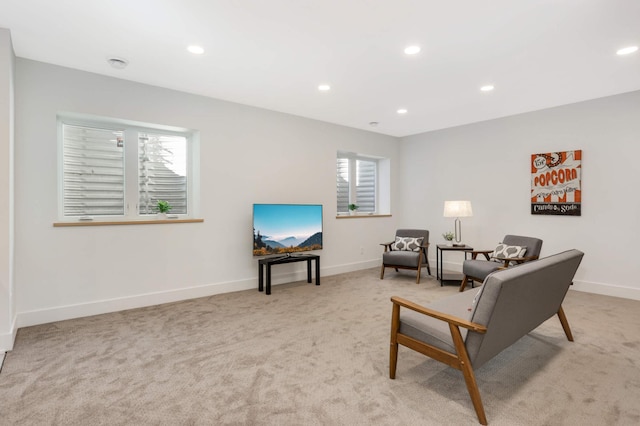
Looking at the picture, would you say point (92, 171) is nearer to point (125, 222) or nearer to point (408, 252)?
point (125, 222)

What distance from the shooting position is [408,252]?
532 centimetres

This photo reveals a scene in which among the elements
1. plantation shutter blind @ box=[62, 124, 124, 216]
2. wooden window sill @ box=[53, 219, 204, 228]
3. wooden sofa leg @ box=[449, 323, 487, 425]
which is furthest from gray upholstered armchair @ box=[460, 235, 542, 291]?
plantation shutter blind @ box=[62, 124, 124, 216]

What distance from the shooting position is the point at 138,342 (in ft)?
9.46

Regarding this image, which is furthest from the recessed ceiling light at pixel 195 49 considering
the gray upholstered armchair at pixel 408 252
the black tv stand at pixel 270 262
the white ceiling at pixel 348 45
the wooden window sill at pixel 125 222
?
the gray upholstered armchair at pixel 408 252

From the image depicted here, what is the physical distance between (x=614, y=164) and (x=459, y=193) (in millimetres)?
2133

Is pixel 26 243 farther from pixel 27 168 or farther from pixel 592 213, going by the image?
pixel 592 213

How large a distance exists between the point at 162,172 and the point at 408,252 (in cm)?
379

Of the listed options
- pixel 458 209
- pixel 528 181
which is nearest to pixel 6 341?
pixel 458 209

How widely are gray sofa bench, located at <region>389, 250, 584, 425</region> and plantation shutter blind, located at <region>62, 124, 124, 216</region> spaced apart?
3471 millimetres

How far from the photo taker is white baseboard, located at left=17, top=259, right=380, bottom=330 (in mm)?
3277

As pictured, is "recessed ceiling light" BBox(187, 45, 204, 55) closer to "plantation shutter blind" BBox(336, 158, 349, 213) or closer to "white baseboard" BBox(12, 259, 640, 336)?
"white baseboard" BBox(12, 259, 640, 336)

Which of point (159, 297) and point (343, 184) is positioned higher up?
point (343, 184)

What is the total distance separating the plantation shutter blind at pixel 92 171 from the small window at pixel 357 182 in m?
3.40

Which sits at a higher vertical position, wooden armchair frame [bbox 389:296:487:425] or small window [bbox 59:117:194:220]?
small window [bbox 59:117:194:220]
